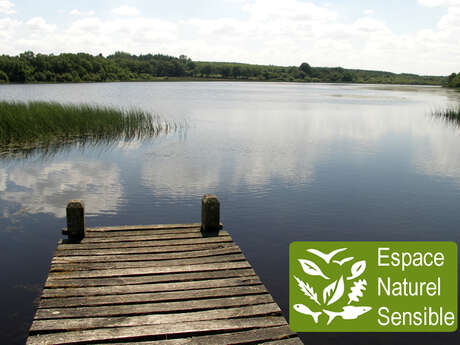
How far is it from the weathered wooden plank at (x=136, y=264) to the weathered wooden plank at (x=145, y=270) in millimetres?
116

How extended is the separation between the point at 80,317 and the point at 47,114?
20.2 m

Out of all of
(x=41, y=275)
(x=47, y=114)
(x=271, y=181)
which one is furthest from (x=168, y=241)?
(x=47, y=114)

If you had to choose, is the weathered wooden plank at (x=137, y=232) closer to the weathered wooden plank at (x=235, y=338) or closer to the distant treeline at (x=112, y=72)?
the weathered wooden plank at (x=235, y=338)

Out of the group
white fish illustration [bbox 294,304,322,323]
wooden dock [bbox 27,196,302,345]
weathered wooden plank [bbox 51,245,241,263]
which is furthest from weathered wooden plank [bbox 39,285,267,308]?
weathered wooden plank [bbox 51,245,241,263]

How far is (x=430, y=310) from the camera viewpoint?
693 cm

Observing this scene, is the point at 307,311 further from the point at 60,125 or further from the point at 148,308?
the point at 60,125

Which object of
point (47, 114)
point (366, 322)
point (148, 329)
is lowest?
point (366, 322)

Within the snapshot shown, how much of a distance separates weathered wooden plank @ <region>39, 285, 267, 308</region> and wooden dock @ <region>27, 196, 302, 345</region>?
0.04 feet

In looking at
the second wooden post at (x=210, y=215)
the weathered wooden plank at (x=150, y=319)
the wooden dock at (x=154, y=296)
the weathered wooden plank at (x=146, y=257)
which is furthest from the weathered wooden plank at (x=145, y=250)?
the weathered wooden plank at (x=150, y=319)

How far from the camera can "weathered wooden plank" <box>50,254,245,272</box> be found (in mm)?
6188

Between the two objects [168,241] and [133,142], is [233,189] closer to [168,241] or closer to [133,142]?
[168,241]

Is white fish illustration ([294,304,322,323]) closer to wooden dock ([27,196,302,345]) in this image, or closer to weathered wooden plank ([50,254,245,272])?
wooden dock ([27,196,302,345])

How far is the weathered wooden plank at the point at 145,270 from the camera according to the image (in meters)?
5.94

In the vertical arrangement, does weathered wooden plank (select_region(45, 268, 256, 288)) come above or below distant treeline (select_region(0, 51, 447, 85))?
below
